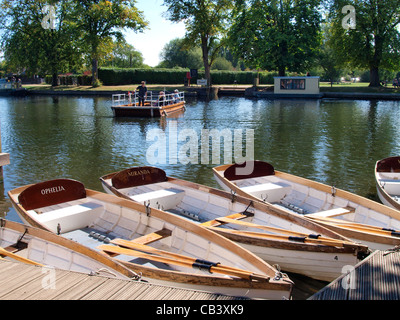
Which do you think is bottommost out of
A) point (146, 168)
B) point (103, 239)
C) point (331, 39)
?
point (103, 239)

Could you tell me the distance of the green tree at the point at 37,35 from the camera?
63094mm

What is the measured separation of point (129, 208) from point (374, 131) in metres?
21.2

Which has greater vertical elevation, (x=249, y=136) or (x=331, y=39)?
(x=331, y=39)

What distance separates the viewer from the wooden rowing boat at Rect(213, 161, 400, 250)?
28.6ft

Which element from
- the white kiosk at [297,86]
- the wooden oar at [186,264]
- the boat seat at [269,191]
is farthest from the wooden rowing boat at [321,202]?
the white kiosk at [297,86]

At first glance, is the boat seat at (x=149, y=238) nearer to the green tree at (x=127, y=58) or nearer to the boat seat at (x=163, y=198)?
the boat seat at (x=163, y=198)

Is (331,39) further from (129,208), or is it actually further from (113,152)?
(129,208)

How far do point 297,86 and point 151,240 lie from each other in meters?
49.0

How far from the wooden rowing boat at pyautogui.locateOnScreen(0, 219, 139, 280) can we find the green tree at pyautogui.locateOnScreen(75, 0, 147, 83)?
56932 millimetres

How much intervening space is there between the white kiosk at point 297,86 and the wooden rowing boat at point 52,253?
48.9 metres

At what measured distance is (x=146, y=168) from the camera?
12727 millimetres

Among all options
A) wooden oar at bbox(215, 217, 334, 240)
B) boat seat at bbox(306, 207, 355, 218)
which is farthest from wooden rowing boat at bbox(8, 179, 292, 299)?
boat seat at bbox(306, 207, 355, 218)
